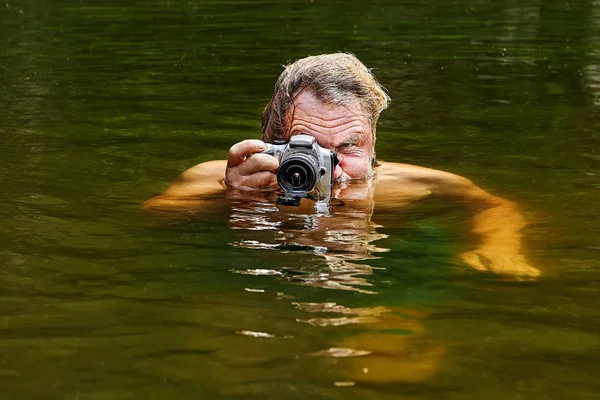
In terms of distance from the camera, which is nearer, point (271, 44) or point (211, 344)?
point (211, 344)

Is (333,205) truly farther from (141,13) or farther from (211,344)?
(141,13)

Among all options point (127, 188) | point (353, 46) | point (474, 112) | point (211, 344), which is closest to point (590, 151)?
point (474, 112)

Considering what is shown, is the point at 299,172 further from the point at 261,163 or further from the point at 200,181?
the point at 200,181

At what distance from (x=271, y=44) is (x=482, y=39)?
8.26 ft

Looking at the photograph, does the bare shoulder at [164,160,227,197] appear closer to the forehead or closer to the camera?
the forehead

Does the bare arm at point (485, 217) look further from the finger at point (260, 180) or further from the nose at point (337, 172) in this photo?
the finger at point (260, 180)

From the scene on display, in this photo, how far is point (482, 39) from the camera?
502 inches

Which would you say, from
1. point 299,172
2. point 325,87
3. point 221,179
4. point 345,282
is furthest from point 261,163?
point 345,282

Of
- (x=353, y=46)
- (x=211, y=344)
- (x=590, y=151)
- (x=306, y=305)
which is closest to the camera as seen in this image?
(x=211, y=344)

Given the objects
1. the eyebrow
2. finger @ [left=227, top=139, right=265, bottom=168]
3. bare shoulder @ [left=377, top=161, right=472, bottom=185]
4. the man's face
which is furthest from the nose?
bare shoulder @ [left=377, top=161, right=472, bottom=185]

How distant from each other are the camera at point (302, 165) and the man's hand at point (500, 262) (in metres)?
0.76

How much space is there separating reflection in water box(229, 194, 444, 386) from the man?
18 centimetres

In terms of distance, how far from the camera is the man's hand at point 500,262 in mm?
4266

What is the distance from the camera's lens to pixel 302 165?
4742 mm
